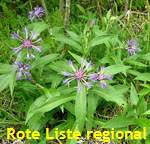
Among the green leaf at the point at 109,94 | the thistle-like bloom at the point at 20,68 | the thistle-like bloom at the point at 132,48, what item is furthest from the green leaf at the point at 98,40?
the thistle-like bloom at the point at 20,68

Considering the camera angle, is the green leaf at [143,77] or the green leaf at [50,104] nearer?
the green leaf at [50,104]

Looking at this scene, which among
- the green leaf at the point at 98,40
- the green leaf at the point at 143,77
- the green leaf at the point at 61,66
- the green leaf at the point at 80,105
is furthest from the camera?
the green leaf at the point at 143,77

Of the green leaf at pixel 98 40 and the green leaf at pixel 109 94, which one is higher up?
the green leaf at pixel 98 40

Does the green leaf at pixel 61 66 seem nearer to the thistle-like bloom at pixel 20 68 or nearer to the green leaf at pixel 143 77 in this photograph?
the thistle-like bloom at pixel 20 68

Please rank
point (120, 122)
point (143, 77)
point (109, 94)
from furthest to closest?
point (143, 77)
point (120, 122)
point (109, 94)

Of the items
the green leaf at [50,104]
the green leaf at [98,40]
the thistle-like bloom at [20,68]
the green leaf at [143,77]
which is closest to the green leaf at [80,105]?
the green leaf at [50,104]

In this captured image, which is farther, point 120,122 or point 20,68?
point 120,122

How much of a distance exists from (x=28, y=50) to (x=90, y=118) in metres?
0.70

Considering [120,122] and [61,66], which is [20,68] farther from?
[120,122]

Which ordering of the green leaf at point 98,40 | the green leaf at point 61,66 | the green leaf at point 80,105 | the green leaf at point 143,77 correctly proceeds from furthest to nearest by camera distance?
the green leaf at point 143,77 < the green leaf at point 98,40 < the green leaf at point 61,66 < the green leaf at point 80,105

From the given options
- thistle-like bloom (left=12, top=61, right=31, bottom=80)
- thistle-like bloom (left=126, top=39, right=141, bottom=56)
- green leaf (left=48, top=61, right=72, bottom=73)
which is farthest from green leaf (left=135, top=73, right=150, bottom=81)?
thistle-like bloom (left=12, top=61, right=31, bottom=80)

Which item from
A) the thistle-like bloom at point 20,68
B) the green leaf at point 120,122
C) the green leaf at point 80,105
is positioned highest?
the thistle-like bloom at point 20,68

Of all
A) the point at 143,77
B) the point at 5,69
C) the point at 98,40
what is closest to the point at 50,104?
the point at 5,69

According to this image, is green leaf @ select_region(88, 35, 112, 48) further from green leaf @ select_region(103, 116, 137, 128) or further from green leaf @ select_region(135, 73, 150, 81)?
green leaf @ select_region(103, 116, 137, 128)
